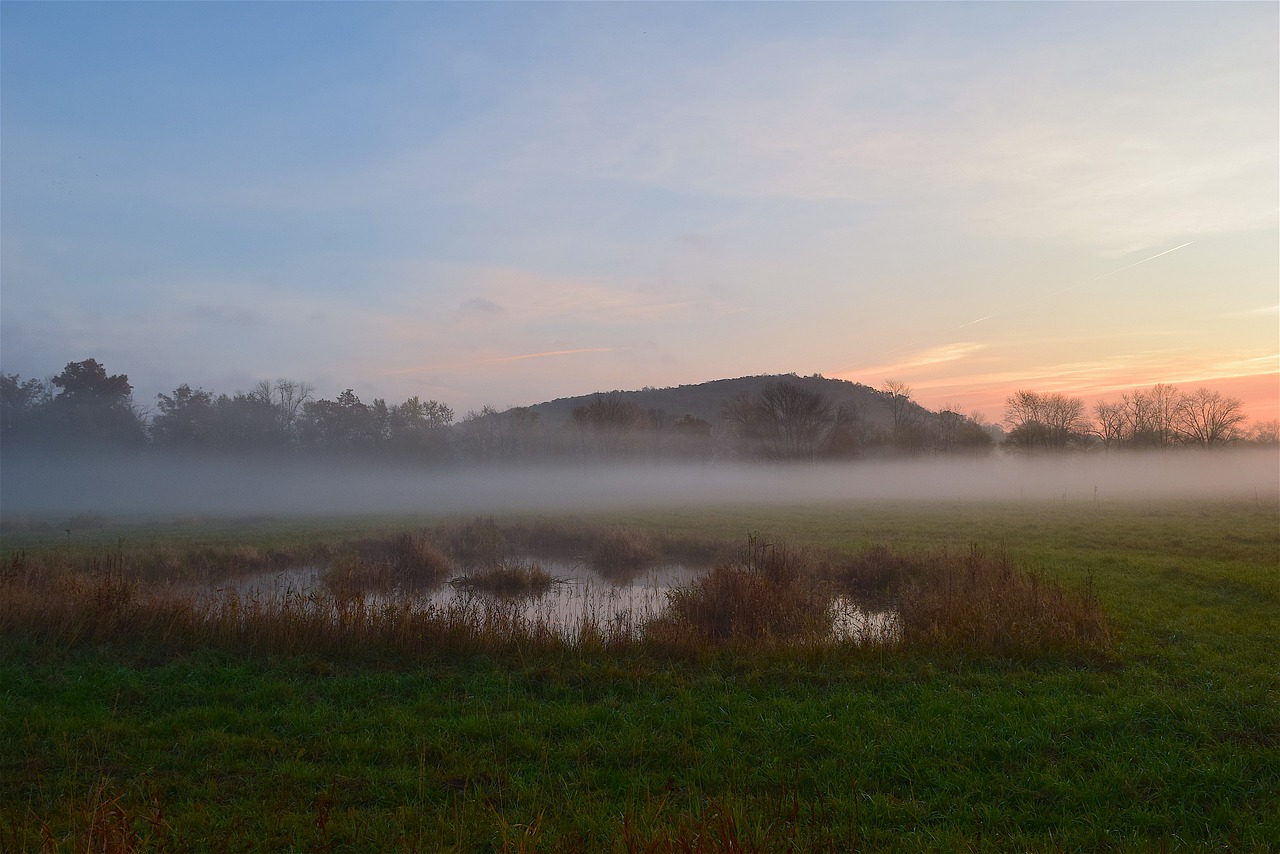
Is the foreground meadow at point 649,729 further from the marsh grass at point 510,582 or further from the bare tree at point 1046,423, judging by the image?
the bare tree at point 1046,423

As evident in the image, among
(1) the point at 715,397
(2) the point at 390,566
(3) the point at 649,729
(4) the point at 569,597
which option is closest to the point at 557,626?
(3) the point at 649,729

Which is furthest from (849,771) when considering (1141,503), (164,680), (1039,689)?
(1141,503)

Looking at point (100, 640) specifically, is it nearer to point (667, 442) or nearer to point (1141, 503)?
point (1141, 503)

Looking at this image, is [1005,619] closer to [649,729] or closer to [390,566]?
[649,729]

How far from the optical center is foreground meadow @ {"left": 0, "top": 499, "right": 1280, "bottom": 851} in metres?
4.96

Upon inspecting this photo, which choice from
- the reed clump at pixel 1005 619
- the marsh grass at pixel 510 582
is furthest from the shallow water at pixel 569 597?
the reed clump at pixel 1005 619

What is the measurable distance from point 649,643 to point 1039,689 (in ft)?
16.5

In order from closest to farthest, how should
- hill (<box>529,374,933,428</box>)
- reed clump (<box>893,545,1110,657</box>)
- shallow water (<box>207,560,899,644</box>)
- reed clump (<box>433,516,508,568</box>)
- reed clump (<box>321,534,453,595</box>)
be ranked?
reed clump (<box>893,545,1110,657</box>) → shallow water (<box>207,560,899,644</box>) → reed clump (<box>321,534,453,595</box>) → reed clump (<box>433,516,508,568</box>) → hill (<box>529,374,933,428</box>)

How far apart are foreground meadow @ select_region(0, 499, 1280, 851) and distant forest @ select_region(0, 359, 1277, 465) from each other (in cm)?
6022

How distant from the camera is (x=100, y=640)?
985 centimetres

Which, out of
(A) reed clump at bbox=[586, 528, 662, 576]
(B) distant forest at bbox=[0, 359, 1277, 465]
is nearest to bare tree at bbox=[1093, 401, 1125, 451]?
(B) distant forest at bbox=[0, 359, 1277, 465]

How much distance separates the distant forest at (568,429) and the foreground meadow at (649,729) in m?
60.2

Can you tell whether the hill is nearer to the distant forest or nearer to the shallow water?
the distant forest

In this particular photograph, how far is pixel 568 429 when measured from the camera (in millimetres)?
89375
